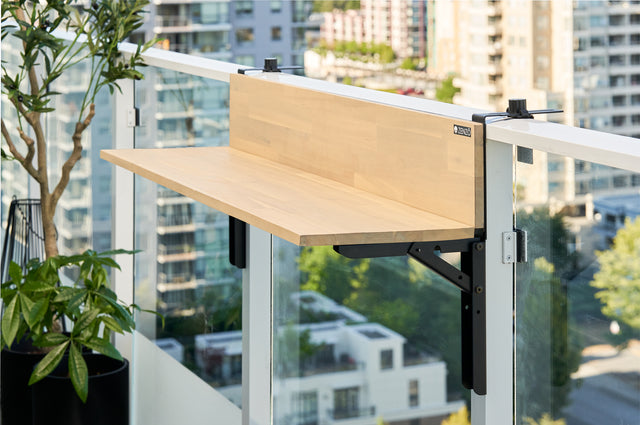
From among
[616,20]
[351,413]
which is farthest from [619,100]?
[351,413]

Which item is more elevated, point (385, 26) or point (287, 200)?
point (385, 26)

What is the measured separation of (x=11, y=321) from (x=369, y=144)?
117cm

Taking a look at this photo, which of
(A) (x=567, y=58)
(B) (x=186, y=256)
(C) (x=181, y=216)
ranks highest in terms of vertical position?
(A) (x=567, y=58)

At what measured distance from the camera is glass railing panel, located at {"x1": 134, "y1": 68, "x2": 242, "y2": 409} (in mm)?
2412

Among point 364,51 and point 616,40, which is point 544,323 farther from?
point 364,51

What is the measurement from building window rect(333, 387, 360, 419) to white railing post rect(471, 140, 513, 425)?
42.8 inches

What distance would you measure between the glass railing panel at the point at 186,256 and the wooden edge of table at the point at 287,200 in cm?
42

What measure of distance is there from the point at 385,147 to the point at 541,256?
36cm

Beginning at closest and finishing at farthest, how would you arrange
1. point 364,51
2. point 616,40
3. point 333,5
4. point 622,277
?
point 622,277 < point 616,40 < point 333,5 < point 364,51

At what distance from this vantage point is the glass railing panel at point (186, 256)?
2412 mm

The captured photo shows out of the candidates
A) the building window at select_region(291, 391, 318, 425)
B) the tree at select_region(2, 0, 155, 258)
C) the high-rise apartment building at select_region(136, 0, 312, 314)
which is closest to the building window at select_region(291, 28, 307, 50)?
the tree at select_region(2, 0, 155, 258)

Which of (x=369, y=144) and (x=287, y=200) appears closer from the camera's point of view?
(x=287, y=200)

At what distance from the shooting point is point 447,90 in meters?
49.5

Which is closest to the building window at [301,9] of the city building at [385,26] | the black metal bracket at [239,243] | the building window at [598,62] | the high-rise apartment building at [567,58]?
the city building at [385,26]
